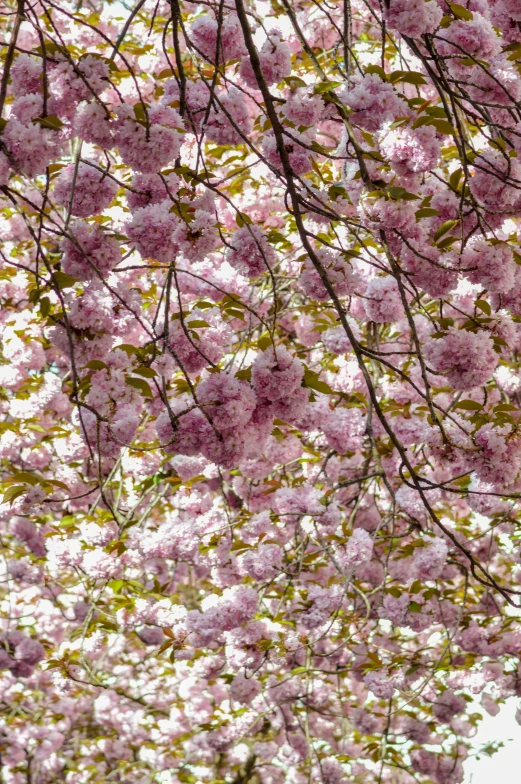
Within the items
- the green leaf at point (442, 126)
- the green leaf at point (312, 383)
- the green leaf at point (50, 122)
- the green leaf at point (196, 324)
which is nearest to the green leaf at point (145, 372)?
the green leaf at point (196, 324)

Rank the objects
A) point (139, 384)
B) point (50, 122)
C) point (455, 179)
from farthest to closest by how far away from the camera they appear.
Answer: point (455, 179) → point (139, 384) → point (50, 122)

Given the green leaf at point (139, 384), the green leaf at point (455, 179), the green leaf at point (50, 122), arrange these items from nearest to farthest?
the green leaf at point (50, 122), the green leaf at point (139, 384), the green leaf at point (455, 179)

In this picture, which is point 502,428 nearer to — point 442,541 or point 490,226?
point 490,226

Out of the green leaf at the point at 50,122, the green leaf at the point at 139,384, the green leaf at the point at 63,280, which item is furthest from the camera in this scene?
the green leaf at the point at 139,384

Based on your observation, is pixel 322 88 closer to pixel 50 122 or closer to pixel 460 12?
pixel 460 12

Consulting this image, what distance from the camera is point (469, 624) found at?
5.11 metres

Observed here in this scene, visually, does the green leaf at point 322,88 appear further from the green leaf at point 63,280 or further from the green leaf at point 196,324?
the green leaf at point 63,280

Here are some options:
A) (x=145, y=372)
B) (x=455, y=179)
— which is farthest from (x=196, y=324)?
(x=455, y=179)

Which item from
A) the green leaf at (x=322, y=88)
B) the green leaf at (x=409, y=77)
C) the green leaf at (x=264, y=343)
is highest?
the green leaf at (x=322, y=88)

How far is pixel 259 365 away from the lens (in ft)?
7.21

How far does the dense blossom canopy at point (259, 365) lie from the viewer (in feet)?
7.22

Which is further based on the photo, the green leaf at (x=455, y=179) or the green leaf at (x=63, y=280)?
the green leaf at (x=455, y=179)

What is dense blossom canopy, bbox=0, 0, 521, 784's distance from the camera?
2.20 metres

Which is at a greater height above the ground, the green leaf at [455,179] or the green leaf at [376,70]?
the green leaf at [376,70]
